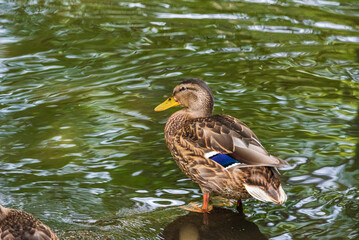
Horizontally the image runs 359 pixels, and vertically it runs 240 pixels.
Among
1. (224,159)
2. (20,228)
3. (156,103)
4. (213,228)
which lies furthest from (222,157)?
(156,103)

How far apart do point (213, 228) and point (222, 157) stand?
0.59 meters

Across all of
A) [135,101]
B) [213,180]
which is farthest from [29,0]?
[213,180]

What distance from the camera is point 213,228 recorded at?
501cm

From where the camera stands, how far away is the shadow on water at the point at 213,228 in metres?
4.87

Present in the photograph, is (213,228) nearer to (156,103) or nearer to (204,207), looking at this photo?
(204,207)

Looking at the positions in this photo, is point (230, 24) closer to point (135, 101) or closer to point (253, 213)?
point (135, 101)

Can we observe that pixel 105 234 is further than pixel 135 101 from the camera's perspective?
No

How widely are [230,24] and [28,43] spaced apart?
3171 millimetres

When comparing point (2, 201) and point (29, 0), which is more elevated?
point (29, 0)

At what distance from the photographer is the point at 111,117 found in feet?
23.0

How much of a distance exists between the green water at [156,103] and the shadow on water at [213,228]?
13 millimetres

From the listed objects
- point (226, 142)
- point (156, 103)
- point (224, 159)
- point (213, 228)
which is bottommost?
point (213, 228)

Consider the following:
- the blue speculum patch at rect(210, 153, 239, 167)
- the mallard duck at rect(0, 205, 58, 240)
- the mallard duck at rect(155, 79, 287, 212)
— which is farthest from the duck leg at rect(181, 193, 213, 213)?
the mallard duck at rect(0, 205, 58, 240)

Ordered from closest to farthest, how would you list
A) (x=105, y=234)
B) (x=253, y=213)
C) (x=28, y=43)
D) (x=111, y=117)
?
(x=105, y=234) → (x=253, y=213) → (x=111, y=117) → (x=28, y=43)
